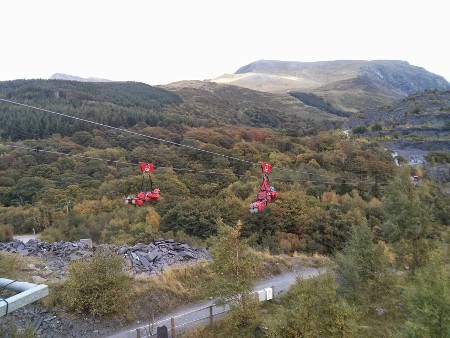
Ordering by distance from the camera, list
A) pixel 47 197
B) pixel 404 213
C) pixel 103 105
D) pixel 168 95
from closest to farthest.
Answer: pixel 404 213 → pixel 47 197 → pixel 103 105 → pixel 168 95

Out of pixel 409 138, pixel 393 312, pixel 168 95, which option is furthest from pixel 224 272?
pixel 168 95

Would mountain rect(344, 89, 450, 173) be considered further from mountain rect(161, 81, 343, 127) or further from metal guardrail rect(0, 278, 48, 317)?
metal guardrail rect(0, 278, 48, 317)

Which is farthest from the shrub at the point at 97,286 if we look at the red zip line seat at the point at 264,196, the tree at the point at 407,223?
the tree at the point at 407,223

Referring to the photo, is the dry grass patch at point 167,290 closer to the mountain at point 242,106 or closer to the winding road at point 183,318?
the winding road at point 183,318

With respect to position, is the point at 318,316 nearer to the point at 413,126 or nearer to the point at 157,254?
the point at 157,254

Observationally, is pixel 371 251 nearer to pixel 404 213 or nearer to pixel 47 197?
pixel 404 213

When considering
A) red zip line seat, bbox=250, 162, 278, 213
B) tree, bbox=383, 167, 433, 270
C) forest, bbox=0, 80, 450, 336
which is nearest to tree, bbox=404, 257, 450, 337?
forest, bbox=0, 80, 450, 336

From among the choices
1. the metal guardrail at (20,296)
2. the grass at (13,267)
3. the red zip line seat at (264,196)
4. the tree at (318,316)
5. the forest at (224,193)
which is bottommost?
the forest at (224,193)
